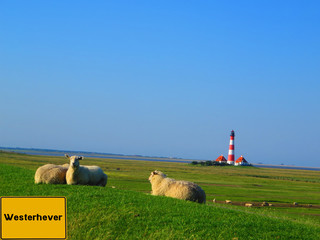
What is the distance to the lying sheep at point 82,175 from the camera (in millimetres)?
18719

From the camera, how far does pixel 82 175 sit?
62.7ft

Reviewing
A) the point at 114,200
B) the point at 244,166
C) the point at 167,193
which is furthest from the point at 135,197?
the point at 244,166

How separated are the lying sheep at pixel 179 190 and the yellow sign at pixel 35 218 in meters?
11.9

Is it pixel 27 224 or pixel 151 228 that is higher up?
pixel 27 224

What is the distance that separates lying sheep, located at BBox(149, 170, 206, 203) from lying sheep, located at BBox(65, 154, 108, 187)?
3.12 m

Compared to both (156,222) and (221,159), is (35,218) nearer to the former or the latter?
(156,222)

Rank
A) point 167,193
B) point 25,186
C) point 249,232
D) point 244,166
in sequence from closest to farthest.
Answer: point 249,232 → point 25,186 → point 167,193 → point 244,166

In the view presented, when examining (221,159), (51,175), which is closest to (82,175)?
(51,175)

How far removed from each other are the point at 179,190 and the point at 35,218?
12285 mm

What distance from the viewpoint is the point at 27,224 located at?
6.01 m

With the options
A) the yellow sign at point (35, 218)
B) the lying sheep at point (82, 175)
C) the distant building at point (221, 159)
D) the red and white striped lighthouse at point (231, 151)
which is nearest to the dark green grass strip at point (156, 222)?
the lying sheep at point (82, 175)

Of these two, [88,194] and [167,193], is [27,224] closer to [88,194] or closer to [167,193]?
[88,194]

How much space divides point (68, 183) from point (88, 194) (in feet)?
14.9

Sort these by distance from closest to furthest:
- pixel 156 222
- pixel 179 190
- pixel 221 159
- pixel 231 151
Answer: pixel 156 222, pixel 179 190, pixel 231 151, pixel 221 159
